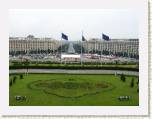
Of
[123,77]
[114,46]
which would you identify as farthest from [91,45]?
[123,77]

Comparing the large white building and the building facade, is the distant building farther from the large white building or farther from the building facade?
the building facade

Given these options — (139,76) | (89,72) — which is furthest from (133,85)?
(89,72)

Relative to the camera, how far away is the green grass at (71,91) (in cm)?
677

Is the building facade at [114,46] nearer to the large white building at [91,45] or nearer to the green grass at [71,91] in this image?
the large white building at [91,45]

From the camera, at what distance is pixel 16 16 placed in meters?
6.76

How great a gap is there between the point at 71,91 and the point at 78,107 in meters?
0.25

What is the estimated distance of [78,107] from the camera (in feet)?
22.1

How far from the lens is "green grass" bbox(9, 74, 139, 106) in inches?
267

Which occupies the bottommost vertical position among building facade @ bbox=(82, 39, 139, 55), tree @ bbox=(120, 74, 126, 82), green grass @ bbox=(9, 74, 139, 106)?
green grass @ bbox=(9, 74, 139, 106)

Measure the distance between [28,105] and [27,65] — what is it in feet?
1.92

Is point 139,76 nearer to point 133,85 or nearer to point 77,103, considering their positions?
point 133,85

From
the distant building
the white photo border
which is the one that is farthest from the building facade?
the distant building

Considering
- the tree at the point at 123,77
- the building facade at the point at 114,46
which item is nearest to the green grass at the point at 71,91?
the tree at the point at 123,77

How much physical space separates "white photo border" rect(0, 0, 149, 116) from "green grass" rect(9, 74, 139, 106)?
72mm
